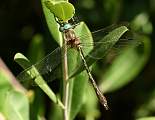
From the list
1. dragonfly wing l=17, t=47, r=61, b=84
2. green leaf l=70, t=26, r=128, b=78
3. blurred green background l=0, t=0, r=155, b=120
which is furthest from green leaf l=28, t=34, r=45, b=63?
green leaf l=70, t=26, r=128, b=78

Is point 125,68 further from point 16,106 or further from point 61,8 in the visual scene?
point 61,8

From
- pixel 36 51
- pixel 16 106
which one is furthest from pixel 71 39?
pixel 36 51

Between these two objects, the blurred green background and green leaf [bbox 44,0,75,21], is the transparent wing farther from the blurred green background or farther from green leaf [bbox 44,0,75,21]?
the blurred green background

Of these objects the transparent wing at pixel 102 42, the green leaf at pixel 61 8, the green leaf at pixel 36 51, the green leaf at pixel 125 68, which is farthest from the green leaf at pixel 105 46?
the green leaf at pixel 125 68

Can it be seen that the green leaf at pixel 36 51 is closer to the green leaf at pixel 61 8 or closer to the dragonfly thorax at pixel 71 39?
the dragonfly thorax at pixel 71 39

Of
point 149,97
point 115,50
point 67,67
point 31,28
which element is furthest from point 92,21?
point 67,67
